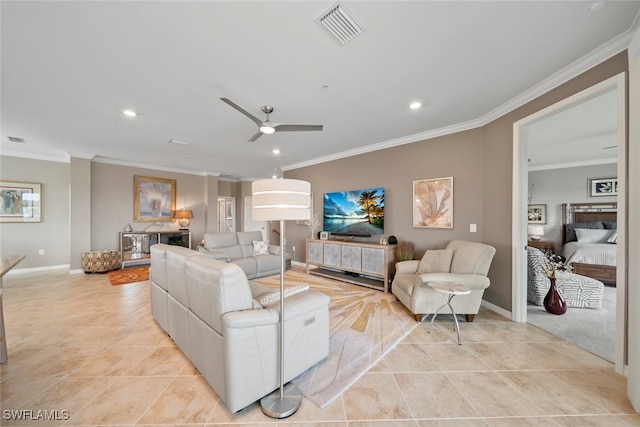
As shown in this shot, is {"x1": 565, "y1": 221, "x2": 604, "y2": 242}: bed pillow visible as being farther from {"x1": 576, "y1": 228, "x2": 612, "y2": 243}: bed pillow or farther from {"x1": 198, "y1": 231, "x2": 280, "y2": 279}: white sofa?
{"x1": 198, "y1": 231, "x2": 280, "y2": 279}: white sofa

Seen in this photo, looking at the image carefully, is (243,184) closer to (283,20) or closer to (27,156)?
(27,156)

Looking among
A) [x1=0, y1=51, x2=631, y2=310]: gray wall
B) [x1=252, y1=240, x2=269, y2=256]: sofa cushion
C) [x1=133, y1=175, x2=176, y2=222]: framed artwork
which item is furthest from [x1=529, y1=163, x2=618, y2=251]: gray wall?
[x1=133, y1=175, x2=176, y2=222]: framed artwork

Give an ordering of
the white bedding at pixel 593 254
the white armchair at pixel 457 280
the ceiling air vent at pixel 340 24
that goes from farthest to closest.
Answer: the white bedding at pixel 593 254
the white armchair at pixel 457 280
the ceiling air vent at pixel 340 24

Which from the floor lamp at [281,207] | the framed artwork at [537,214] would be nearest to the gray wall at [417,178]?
the floor lamp at [281,207]

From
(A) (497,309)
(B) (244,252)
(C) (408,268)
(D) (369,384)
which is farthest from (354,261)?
(D) (369,384)

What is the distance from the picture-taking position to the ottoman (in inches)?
204

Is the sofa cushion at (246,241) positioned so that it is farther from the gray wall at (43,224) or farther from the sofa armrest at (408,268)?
the gray wall at (43,224)

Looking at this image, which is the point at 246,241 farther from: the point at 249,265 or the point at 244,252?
the point at 249,265

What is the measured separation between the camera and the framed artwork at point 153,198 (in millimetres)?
6242

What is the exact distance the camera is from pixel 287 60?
6.95ft

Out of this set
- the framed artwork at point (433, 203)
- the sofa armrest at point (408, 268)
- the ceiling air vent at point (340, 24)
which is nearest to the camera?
the ceiling air vent at point (340, 24)

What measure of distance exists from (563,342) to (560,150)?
441cm

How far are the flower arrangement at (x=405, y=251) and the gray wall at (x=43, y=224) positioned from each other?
7.53 metres

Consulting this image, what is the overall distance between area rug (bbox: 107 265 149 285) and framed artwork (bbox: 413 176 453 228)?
18.0ft
